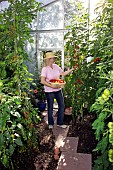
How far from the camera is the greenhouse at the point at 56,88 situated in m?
1.67

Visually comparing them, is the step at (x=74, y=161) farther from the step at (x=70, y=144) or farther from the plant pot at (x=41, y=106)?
the plant pot at (x=41, y=106)

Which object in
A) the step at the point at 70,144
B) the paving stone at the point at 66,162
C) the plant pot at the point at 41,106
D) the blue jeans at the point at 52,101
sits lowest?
the paving stone at the point at 66,162

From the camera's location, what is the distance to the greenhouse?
1666mm

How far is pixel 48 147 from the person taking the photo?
2.51m

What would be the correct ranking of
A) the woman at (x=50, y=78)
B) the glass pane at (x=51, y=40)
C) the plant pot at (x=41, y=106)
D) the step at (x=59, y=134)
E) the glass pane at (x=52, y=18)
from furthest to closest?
the glass pane at (x=51, y=40) < the glass pane at (x=52, y=18) < the plant pot at (x=41, y=106) < the woman at (x=50, y=78) < the step at (x=59, y=134)

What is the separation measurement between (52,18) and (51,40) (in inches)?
19.1

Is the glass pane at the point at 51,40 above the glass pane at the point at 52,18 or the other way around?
the other way around

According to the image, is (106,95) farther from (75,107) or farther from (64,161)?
(75,107)

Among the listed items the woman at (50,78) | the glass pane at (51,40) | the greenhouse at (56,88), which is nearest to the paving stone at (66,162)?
the greenhouse at (56,88)

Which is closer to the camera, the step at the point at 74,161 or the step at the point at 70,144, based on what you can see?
the step at the point at 74,161

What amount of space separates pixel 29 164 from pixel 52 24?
10.2ft

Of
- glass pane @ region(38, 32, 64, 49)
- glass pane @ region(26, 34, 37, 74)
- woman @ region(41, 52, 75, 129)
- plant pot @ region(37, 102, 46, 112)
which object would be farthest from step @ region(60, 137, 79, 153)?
glass pane @ region(38, 32, 64, 49)

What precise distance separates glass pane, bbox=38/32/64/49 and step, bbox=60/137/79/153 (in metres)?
2.27

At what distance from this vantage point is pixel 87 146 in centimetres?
245
